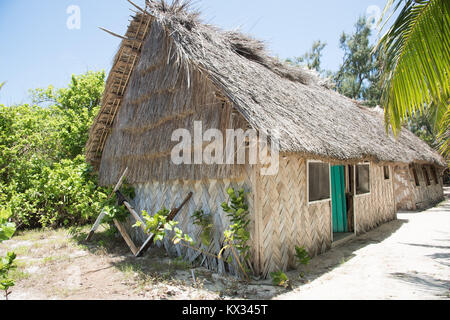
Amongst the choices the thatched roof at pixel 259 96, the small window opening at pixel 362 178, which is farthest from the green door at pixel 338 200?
the thatched roof at pixel 259 96

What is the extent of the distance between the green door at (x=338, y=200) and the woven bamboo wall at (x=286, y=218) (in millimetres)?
1729

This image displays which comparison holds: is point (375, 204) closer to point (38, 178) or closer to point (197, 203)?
point (197, 203)

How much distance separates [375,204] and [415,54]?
5.60 meters

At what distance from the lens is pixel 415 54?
134 inches

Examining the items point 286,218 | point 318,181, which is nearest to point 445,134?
point 318,181

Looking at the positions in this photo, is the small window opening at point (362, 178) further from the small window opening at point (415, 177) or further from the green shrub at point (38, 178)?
the small window opening at point (415, 177)

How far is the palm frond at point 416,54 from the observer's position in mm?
3227

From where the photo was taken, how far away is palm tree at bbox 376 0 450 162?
3.23 metres

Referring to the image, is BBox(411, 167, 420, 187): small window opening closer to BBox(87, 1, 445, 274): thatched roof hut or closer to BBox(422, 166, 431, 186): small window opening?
BBox(422, 166, 431, 186): small window opening

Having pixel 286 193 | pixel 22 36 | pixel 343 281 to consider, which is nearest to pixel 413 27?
pixel 286 193

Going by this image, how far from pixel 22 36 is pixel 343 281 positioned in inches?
363

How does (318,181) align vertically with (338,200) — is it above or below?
above

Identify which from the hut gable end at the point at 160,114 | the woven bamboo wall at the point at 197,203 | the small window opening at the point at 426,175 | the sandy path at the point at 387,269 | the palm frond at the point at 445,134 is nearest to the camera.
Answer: the sandy path at the point at 387,269

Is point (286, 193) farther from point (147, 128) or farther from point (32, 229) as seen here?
point (32, 229)
